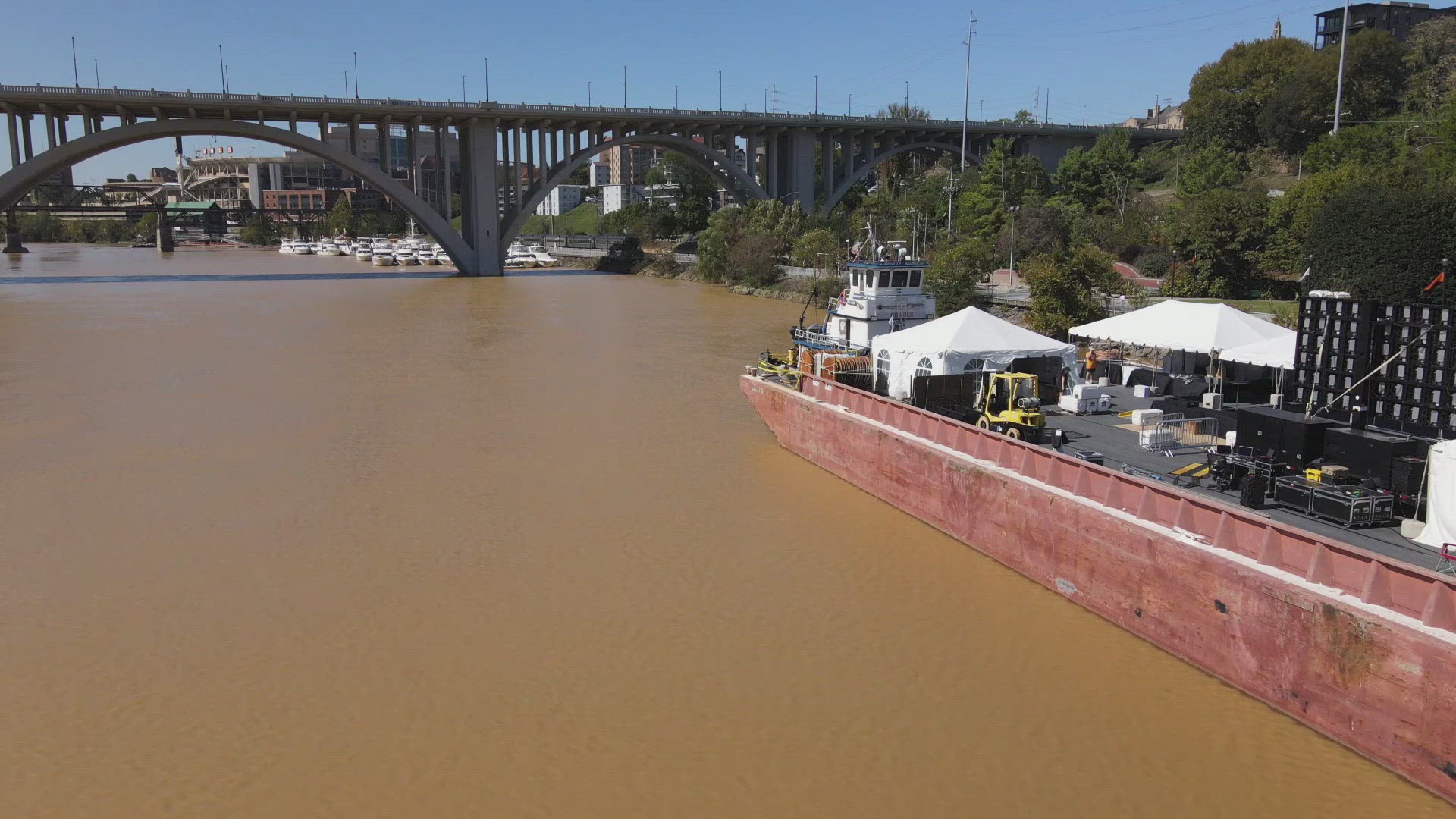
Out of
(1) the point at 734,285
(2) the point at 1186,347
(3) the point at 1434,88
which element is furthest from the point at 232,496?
(3) the point at 1434,88

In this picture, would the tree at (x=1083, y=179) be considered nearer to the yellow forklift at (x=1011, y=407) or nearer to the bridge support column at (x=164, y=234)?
the yellow forklift at (x=1011, y=407)

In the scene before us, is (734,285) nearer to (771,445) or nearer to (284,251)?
(771,445)

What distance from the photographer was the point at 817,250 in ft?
183

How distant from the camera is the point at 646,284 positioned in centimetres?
6481

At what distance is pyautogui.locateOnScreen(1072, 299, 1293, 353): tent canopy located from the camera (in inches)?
661

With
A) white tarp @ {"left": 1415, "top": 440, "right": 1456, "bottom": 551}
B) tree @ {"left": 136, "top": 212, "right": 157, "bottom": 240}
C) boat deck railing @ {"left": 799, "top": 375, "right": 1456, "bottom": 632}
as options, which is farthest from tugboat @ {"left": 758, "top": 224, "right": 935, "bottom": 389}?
tree @ {"left": 136, "top": 212, "right": 157, "bottom": 240}

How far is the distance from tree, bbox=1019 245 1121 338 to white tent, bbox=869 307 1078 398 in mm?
11410

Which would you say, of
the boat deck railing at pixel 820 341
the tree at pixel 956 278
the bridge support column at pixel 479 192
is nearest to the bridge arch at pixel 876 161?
the bridge support column at pixel 479 192

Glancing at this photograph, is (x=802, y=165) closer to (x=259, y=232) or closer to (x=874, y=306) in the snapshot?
(x=874, y=306)

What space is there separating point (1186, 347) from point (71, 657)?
1586 cm

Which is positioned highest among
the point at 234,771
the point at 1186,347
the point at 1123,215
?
the point at 1123,215

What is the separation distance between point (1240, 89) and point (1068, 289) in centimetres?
5812

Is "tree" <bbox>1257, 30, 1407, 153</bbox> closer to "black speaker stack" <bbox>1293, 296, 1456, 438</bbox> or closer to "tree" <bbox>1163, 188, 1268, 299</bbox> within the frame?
"tree" <bbox>1163, 188, 1268, 299</bbox>

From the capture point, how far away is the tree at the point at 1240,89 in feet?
234
